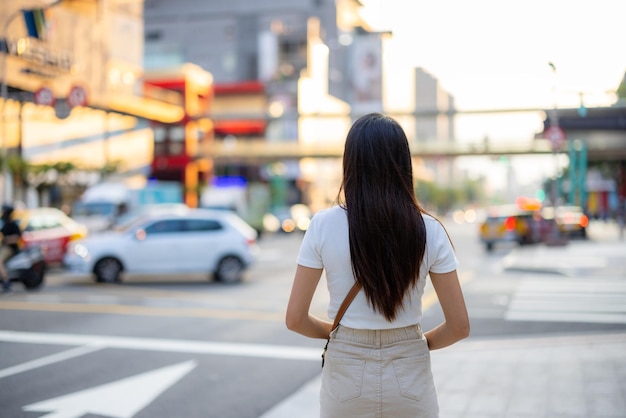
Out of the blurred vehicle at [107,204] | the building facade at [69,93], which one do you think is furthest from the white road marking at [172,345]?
the blurred vehicle at [107,204]

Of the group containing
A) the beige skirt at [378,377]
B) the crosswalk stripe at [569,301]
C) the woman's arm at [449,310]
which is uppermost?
the woman's arm at [449,310]

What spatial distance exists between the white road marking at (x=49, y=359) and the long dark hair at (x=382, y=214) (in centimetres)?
620

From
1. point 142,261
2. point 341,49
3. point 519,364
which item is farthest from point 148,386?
point 341,49

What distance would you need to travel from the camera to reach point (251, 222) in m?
42.3

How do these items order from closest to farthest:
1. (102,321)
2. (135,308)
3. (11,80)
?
(102,321) < (135,308) < (11,80)

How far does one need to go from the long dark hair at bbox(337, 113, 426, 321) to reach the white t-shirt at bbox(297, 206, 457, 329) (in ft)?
0.10

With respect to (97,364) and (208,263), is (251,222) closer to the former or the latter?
(208,263)

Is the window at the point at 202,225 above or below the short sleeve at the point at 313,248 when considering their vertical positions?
below

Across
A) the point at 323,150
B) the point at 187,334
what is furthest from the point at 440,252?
the point at 323,150

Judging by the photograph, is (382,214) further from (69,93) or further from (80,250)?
(69,93)

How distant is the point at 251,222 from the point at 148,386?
34950 millimetres

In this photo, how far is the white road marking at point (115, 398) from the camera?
21.4ft

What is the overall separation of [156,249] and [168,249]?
0.27m

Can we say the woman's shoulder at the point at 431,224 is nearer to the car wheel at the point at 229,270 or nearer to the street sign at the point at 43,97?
the car wheel at the point at 229,270
